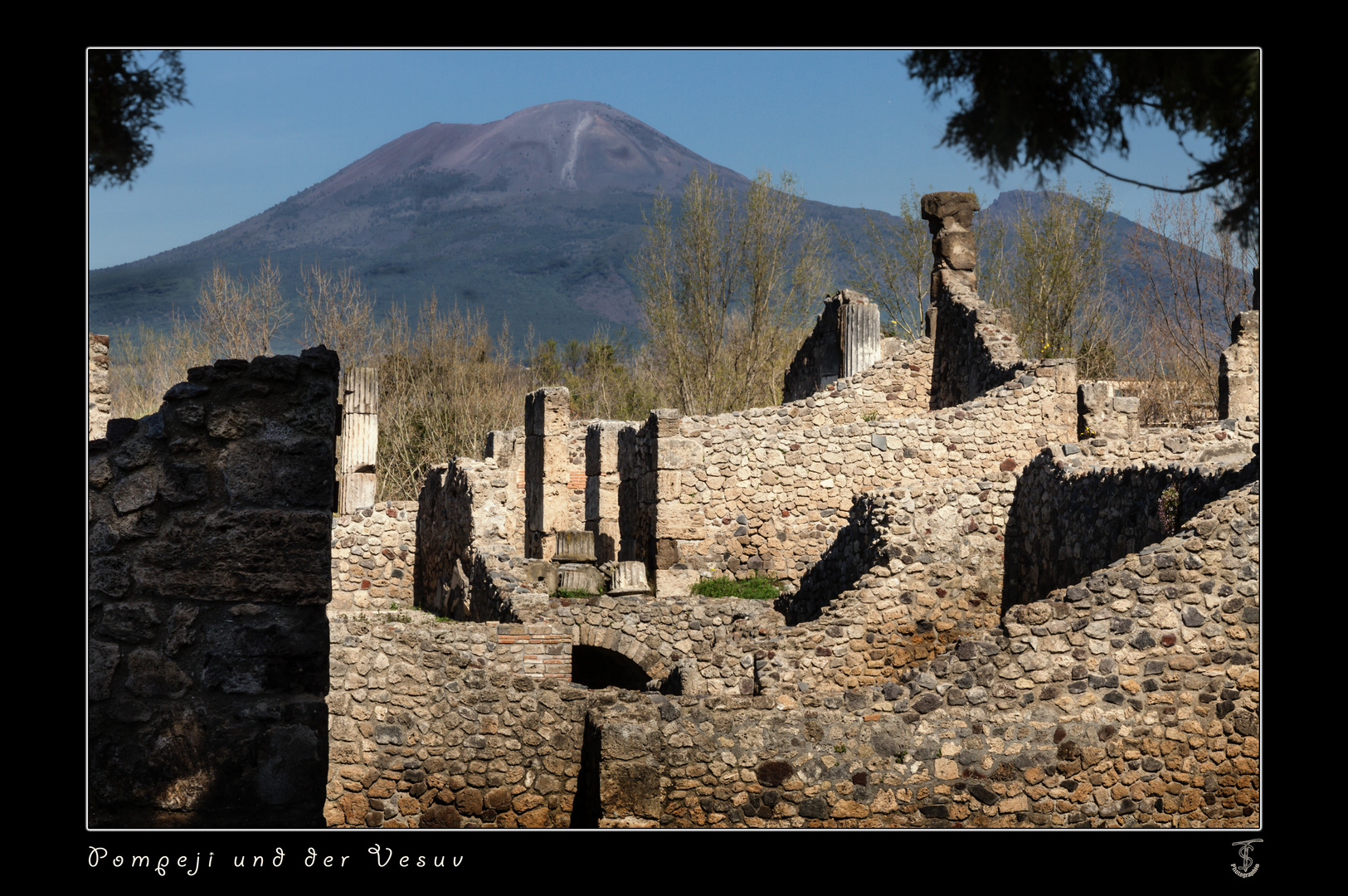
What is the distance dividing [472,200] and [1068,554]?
18386 centimetres

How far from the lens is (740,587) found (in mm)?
16031

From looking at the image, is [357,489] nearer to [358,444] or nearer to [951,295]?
[358,444]

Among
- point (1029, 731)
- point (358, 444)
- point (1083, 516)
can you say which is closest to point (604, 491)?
point (358, 444)

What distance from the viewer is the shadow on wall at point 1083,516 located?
10258mm

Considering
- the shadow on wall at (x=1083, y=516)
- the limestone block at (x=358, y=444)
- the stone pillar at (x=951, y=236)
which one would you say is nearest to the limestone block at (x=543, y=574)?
the shadow on wall at (x=1083, y=516)

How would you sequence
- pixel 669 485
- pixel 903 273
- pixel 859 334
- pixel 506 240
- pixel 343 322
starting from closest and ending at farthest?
1. pixel 669 485
2. pixel 859 334
3. pixel 343 322
4. pixel 903 273
5. pixel 506 240

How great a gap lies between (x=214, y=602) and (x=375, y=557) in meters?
14.1

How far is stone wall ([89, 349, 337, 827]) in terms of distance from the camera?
179 inches

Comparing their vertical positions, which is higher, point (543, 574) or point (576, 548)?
point (576, 548)

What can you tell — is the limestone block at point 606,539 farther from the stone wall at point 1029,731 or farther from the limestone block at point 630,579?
the stone wall at point 1029,731

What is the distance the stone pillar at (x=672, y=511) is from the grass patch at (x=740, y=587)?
0.75 feet

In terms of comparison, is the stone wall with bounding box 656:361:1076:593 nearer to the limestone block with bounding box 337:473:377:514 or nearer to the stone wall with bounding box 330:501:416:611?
the stone wall with bounding box 330:501:416:611

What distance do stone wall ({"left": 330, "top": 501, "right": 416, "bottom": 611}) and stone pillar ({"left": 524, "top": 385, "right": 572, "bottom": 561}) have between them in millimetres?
1925
